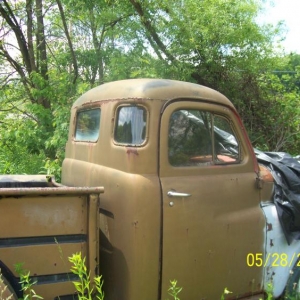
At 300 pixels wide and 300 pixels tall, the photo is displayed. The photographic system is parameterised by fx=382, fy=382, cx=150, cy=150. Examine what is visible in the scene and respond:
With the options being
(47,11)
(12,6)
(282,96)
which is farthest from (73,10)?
(282,96)

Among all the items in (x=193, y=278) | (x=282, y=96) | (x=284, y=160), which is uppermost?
(x=282, y=96)

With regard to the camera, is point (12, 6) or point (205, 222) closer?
point (205, 222)

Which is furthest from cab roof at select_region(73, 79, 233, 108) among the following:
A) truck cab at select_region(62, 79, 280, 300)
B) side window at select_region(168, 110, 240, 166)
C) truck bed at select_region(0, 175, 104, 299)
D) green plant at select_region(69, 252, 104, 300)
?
green plant at select_region(69, 252, 104, 300)

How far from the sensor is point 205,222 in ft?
8.75

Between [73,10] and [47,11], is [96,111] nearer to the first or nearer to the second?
[73,10]

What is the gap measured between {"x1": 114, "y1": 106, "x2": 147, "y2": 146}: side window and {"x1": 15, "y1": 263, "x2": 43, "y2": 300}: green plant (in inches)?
41.0

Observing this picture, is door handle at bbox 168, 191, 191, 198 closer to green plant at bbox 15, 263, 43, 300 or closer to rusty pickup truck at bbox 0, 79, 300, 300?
rusty pickup truck at bbox 0, 79, 300, 300

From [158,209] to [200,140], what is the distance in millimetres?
660

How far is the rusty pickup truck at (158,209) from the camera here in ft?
7.36

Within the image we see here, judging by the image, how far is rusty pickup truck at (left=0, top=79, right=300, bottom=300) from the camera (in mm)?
2242

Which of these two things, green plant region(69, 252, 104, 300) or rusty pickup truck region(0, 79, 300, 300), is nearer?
green plant region(69, 252, 104, 300)

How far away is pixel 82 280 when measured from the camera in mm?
2227

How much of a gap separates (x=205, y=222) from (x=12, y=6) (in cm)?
823
